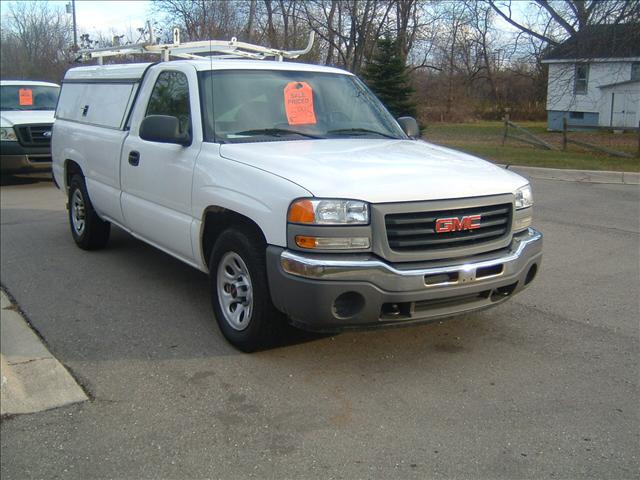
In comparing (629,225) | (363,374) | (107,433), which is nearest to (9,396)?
(107,433)

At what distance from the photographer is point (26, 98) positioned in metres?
14.2

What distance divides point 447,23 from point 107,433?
36.4 meters

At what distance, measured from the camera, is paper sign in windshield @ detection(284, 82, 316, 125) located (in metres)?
5.05

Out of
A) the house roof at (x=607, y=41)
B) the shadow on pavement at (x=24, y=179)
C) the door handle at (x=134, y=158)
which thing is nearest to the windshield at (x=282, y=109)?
the door handle at (x=134, y=158)

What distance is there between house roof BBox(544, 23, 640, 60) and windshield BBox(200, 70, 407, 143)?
11.4 m

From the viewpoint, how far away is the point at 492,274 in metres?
4.04

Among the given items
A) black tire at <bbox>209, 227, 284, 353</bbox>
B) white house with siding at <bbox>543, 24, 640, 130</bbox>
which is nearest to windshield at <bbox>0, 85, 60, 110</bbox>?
black tire at <bbox>209, 227, 284, 353</bbox>

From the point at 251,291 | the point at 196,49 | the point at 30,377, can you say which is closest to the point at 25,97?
the point at 196,49

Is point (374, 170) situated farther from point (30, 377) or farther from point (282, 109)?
point (30, 377)

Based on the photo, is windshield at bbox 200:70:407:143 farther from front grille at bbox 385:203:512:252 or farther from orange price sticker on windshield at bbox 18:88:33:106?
orange price sticker on windshield at bbox 18:88:33:106

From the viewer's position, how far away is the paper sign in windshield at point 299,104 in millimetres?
5055

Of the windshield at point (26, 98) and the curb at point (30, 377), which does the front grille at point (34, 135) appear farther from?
the curb at point (30, 377)

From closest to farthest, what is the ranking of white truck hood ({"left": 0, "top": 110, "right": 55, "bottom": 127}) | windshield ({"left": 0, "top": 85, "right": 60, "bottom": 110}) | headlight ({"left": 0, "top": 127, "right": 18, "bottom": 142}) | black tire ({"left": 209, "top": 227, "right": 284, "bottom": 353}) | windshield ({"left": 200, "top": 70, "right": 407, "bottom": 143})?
A: black tire ({"left": 209, "top": 227, "right": 284, "bottom": 353}) → windshield ({"left": 200, "top": 70, "right": 407, "bottom": 143}) → headlight ({"left": 0, "top": 127, "right": 18, "bottom": 142}) → white truck hood ({"left": 0, "top": 110, "right": 55, "bottom": 127}) → windshield ({"left": 0, "top": 85, "right": 60, "bottom": 110})

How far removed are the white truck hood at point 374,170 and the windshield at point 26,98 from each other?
11436 millimetres
